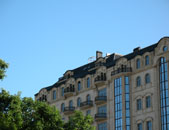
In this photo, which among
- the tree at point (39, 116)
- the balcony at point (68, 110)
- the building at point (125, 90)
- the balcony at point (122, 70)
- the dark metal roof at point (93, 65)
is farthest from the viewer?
the balcony at point (68, 110)

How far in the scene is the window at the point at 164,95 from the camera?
7922 cm

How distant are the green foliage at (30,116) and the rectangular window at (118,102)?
25.0m

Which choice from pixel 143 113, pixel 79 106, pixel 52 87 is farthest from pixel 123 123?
pixel 52 87

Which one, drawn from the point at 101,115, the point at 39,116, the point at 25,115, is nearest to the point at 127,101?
the point at 101,115

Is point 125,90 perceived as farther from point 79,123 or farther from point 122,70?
point 79,123

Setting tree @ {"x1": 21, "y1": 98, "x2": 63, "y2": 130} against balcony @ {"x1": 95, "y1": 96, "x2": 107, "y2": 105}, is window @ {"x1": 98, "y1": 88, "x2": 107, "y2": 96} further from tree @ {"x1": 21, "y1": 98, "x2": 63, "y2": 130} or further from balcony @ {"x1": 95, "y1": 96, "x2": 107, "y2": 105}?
tree @ {"x1": 21, "y1": 98, "x2": 63, "y2": 130}

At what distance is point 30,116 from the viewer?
60906 mm

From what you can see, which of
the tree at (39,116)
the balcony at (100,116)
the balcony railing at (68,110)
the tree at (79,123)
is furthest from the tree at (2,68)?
the balcony railing at (68,110)

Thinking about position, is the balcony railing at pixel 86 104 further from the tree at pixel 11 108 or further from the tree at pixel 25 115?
the tree at pixel 11 108

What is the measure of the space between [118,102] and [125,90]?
2138 millimetres

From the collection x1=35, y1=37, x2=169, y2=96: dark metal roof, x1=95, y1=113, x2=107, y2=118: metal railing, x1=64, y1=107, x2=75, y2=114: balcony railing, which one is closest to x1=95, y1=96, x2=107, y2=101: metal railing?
x1=95, y1=113, x2=107, y2=118: metal railing

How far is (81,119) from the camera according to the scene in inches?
2414

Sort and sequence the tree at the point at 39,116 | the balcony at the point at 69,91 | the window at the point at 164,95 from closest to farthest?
the tree at the point at 39,116
the window at the point at 164,95
the balcony at the point at 69,91

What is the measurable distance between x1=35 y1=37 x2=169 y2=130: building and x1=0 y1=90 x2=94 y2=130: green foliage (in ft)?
70.0
